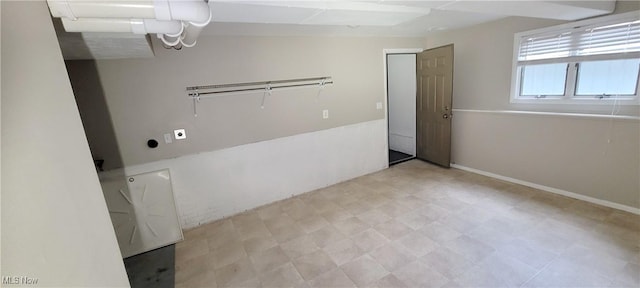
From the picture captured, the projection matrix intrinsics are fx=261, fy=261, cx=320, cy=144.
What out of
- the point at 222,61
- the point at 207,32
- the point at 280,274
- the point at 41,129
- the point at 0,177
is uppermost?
the point at 207,32

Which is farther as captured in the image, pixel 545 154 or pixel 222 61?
pixel 545 154

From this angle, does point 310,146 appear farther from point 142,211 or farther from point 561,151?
point 561,151

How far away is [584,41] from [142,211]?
504 cm

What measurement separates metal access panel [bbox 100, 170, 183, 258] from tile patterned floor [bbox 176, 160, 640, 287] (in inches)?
10.6

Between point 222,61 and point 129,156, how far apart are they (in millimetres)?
1364

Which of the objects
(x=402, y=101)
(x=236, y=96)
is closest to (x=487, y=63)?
(x=402, y=101)

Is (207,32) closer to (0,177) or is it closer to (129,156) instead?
(129,156)

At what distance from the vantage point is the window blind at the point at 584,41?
257 cm

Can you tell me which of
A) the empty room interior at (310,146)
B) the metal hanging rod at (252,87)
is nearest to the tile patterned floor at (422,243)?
the empty room interior at (310,146)

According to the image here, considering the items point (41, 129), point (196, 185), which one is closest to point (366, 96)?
point (196, 185)

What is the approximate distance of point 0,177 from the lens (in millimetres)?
760

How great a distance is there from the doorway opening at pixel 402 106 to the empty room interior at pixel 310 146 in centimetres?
45

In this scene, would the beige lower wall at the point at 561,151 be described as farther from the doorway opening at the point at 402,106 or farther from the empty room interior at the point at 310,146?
the doorway opening at the point at 402,106

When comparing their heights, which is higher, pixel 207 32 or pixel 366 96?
pixel 207 32
